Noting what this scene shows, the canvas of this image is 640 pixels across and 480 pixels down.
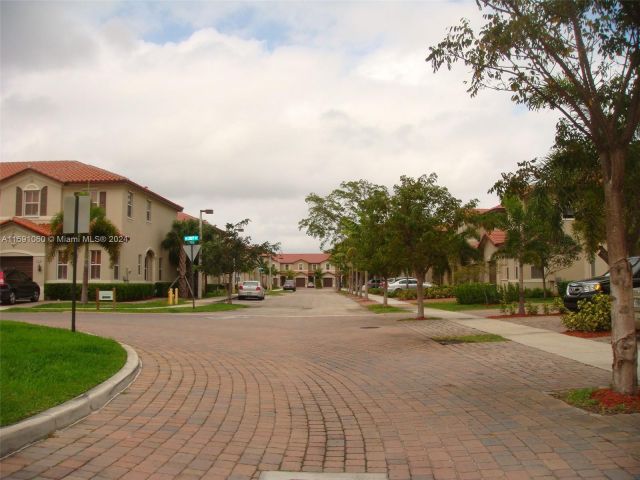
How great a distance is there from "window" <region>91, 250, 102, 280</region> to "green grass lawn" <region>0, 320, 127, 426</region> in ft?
77.3

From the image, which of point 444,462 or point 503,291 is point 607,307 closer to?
point 444,462

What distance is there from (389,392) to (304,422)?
1.92 meters

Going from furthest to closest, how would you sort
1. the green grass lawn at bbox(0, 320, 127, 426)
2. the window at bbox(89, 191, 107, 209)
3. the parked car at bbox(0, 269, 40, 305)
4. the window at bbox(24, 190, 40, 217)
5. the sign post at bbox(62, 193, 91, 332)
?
the window at bbox(89, 191, 107, 209)
the window at bbox(24, 190, 40, 217)
the parked car at bbox(0, 269, 40, 305)
the sign post at bbox(62, 193, 91, 332)
the green grass lawn at bbox(0, 320, 127, 426)

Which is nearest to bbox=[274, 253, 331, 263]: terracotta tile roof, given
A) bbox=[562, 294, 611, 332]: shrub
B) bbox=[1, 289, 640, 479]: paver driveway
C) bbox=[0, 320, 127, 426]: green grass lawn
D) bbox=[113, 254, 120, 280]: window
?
bbox=[113, 254, 120, 280]: window

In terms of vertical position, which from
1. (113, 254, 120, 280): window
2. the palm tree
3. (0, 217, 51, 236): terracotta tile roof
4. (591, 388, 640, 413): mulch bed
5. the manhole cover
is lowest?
the manhole cover

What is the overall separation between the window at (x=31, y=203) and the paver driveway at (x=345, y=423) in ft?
87.5

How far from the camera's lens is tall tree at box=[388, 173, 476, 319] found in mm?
19016

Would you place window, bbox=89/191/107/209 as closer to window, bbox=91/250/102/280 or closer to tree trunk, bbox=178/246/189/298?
window, bbox=91/250/102/280

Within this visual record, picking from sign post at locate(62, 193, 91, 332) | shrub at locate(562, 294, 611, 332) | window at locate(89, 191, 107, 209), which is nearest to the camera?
sign post at locate(62, 193, 91, 332)

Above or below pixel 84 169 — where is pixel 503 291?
below

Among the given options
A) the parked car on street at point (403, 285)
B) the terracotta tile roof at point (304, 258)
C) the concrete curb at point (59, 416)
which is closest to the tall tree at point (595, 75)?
the concrete curb at point (59, 416)

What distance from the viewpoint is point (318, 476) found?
182 inches

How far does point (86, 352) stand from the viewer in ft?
29.2

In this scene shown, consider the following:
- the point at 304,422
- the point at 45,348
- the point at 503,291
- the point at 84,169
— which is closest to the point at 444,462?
the point at 304,422
